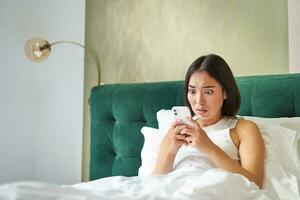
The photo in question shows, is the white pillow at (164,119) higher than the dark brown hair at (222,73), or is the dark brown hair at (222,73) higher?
the dark brown hair at (222,73)

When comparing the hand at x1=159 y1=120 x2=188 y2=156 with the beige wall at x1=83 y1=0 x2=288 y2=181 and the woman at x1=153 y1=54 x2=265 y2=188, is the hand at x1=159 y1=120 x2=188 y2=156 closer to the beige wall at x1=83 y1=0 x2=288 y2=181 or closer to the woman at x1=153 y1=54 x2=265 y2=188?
the woman at x1=153 y1=54 x2=265 y2=188

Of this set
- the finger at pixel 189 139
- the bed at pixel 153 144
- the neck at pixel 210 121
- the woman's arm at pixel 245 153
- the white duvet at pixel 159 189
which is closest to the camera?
the white duvet at pixel 159 189

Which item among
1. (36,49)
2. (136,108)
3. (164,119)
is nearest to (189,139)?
(164,119)

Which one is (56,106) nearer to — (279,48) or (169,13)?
(169,13)

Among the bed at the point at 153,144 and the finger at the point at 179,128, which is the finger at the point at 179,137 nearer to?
the finger at the point at 179,128

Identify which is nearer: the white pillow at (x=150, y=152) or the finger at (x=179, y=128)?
the finger at (x=179, y=128)

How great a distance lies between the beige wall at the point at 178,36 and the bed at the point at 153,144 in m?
0.21

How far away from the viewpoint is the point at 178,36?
235 cm

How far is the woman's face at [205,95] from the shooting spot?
1.57 m

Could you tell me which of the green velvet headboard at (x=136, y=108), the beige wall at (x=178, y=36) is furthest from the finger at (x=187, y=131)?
the beige wall at (x=178, y=36)

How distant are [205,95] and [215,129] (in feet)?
0.50

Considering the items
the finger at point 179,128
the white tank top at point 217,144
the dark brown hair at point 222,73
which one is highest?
the dark brown hair at point 222,73

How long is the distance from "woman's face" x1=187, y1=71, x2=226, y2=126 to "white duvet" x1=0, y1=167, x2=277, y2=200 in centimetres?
32

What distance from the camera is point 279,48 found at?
6.33 feet
